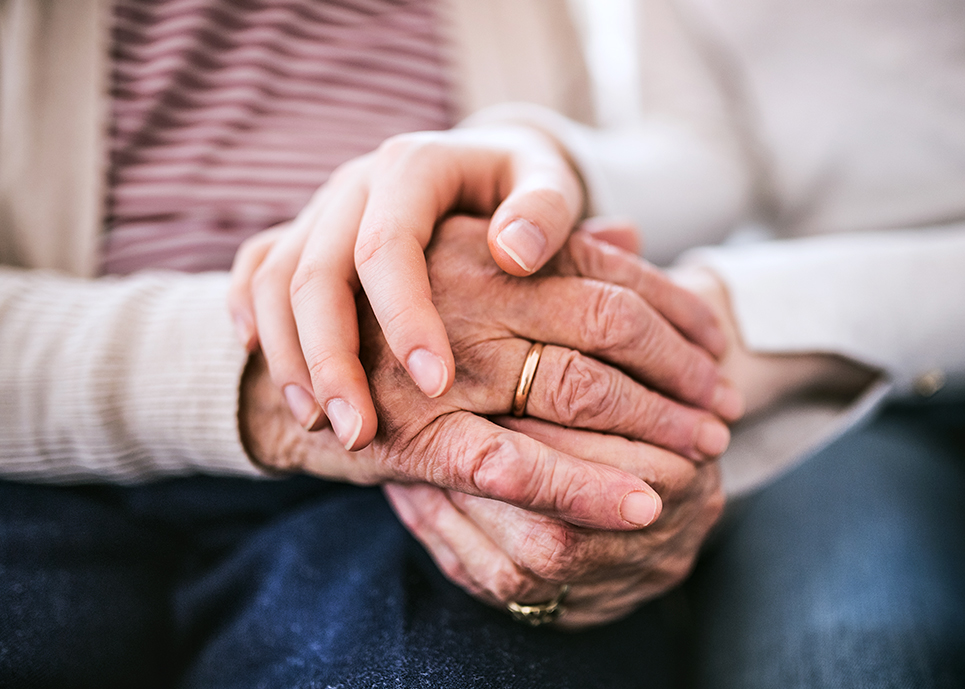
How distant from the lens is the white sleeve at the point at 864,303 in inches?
26.1

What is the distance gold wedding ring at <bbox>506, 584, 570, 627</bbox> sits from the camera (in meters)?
0.52

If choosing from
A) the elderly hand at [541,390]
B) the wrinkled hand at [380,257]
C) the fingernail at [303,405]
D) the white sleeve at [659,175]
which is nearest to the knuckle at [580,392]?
the elderly hand at [541,390]

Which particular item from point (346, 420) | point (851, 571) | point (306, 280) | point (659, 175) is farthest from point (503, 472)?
point (659, 175)

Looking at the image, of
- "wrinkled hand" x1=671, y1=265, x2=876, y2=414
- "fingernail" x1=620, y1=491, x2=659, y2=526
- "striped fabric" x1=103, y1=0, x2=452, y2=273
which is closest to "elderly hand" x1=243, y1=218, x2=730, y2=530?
"fingernail" x1=620, y1=491, x2=659, y2=526

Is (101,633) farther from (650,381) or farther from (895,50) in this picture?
(895,50)

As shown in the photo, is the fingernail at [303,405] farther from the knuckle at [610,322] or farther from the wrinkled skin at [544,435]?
the knuckle at [610,322]

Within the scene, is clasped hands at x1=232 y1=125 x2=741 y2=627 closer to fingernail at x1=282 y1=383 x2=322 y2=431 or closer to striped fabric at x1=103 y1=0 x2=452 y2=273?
fingernail at x1=282 y1=383 x2=322 y2=431

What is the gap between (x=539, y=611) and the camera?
1.72ft

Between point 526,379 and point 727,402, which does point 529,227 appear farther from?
point 727,402

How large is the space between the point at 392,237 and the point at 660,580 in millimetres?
472

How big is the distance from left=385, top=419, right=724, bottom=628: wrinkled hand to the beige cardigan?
17 centimetres

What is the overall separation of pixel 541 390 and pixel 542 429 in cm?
4

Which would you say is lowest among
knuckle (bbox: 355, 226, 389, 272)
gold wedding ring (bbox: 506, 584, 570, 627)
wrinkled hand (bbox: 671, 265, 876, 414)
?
gold wedding ring (bbox: 506, 584, 570, 627)

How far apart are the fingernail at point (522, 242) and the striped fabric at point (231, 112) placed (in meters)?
0.47
